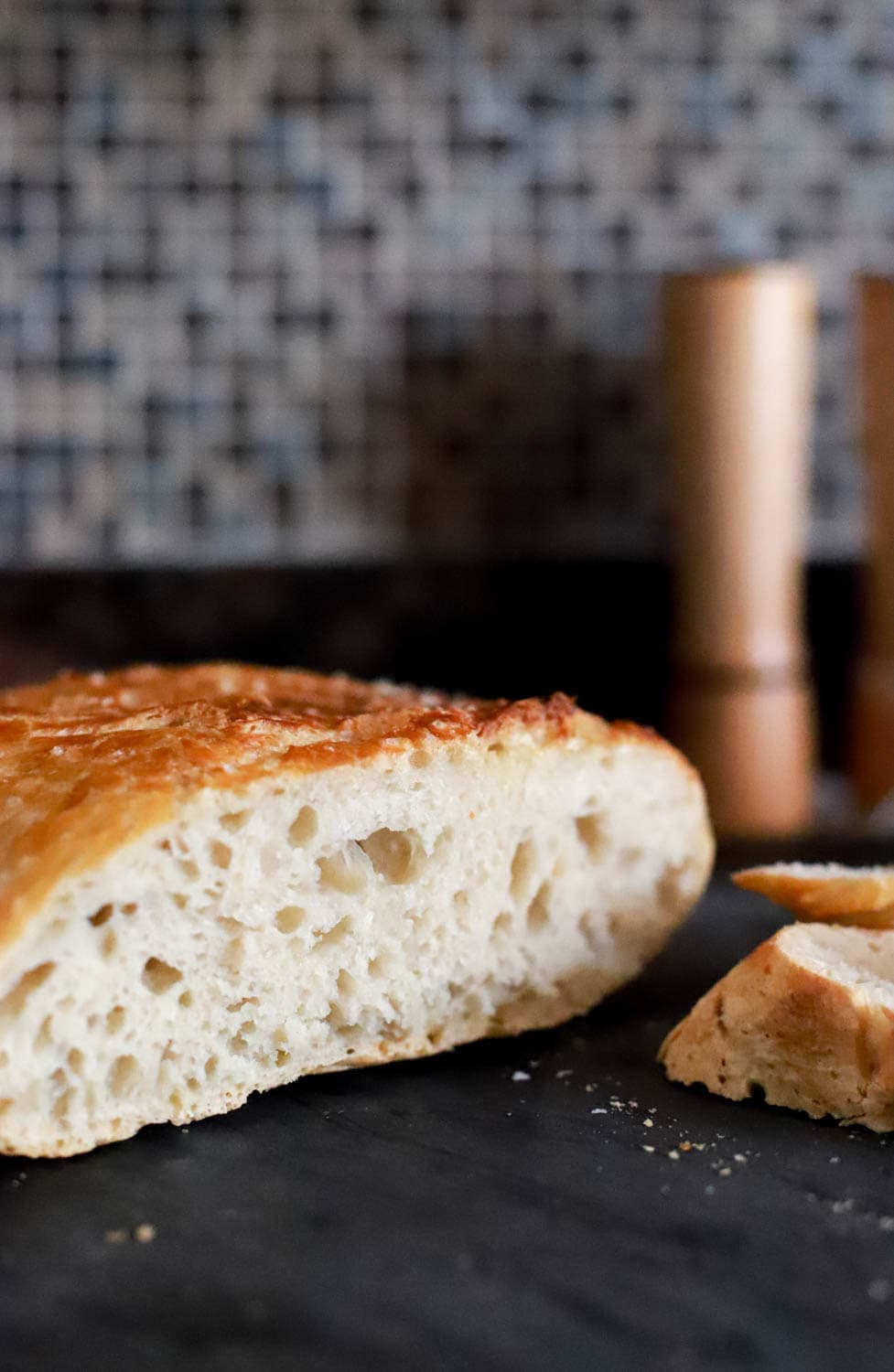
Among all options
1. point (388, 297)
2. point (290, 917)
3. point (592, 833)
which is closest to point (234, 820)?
point (290, 917)

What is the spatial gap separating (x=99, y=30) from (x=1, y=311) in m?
0.55

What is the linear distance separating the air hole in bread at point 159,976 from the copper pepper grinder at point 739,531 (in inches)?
52.3

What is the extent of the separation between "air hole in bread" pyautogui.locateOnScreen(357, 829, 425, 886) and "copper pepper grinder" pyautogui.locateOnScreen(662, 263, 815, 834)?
110cm

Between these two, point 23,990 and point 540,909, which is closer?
point 23,990

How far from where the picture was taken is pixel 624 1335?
115 cm

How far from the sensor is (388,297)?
10.1 feet

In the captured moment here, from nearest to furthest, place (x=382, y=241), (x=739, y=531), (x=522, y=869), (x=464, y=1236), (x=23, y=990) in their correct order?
(x=464, y=1236) < (x=23, y=990) < (x=522, y=869) < (x=739, y=531) < (x=382, y=241)

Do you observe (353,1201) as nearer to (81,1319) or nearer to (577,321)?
(81,1319)

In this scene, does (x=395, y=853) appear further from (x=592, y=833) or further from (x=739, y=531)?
(x=739, y=531)

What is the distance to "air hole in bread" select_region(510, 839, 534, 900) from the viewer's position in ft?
5.69

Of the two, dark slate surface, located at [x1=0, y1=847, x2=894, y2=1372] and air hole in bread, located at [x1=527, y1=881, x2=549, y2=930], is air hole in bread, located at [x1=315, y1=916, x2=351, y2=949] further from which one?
air hole in bread, located at [x1=527, y1=881, x2=549, y2=930]

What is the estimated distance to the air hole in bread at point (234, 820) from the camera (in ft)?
4.85

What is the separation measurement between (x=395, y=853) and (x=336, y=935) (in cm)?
11

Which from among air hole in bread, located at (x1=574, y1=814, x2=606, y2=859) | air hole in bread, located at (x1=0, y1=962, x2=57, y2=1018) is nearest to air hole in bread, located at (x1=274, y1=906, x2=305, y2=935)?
air hole in bread, located at (x1=0, y1=962, x2=57, y2=1018)
